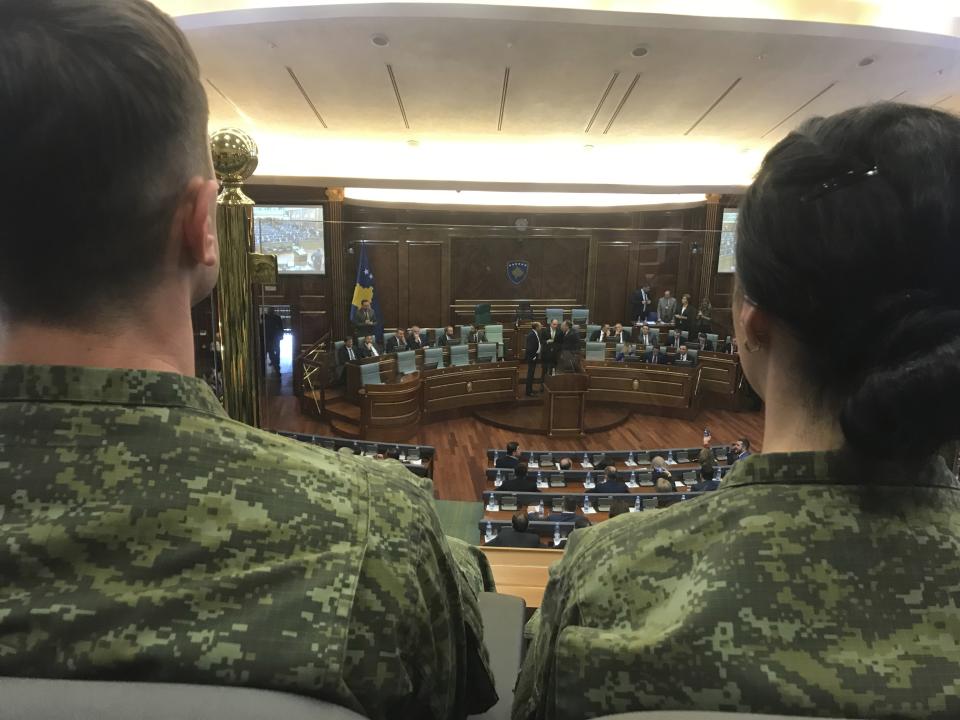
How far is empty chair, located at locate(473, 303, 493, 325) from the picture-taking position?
6.86 metres

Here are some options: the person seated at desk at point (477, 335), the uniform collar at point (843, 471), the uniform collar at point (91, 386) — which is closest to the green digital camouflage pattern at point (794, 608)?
the uniform collar at point (843, 471)

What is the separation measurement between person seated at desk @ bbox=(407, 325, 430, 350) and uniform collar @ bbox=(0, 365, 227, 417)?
5.89m

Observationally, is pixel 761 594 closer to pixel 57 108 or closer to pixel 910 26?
pixel 57 108

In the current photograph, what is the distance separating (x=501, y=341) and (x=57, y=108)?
631 centimetres

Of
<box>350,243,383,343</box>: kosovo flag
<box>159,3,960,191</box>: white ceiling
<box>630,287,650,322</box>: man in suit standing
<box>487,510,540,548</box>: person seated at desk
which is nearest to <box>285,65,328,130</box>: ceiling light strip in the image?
<box>159,3,960,191</box>: white ceiling

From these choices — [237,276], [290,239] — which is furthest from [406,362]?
[237,276]

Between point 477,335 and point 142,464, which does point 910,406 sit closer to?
point 142,464

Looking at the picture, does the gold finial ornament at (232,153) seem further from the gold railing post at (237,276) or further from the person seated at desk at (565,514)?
the person seated at desk at (565,514)

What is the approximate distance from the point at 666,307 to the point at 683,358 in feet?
2.90

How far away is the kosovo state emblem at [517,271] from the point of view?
251 inches

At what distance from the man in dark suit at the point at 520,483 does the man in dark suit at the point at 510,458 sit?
38 cm

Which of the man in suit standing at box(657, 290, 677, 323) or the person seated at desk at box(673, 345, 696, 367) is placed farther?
the person seated at desk at box(673, 345, 696, 367)

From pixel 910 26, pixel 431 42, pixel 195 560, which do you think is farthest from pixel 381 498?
pixel 910 26

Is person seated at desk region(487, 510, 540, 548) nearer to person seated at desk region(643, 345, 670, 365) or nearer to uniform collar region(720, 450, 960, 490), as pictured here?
person seated at desk region(643, 345, 670, 365)
